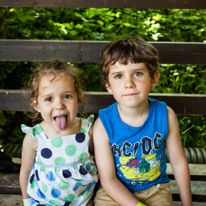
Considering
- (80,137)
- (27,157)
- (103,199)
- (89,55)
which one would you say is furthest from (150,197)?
(89,55)

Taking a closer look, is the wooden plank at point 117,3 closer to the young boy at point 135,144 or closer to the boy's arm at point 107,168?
the young boy at point 135,144

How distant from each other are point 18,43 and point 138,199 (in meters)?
1.41

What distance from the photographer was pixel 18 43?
2.64 m

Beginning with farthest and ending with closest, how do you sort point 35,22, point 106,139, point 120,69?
point 35,22 → point 106,139 → point 120,69

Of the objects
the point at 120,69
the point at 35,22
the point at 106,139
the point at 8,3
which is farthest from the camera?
the point at 35,22

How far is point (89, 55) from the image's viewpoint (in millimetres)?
2607

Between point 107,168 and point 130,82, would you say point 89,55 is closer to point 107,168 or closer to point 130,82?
point 130,82

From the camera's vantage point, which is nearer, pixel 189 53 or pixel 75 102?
pixel 75 102

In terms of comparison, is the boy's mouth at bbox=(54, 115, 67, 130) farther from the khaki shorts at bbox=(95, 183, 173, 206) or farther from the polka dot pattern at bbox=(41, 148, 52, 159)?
the khaki shorts at bbox=(95, 183, 173, 206)

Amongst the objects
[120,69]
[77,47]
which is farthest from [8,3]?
[120,69]

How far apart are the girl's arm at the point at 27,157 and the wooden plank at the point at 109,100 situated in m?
0.59

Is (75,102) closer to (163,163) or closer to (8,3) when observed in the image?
(163,163)

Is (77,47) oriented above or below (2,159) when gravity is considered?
above

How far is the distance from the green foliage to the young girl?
1.69 metres
